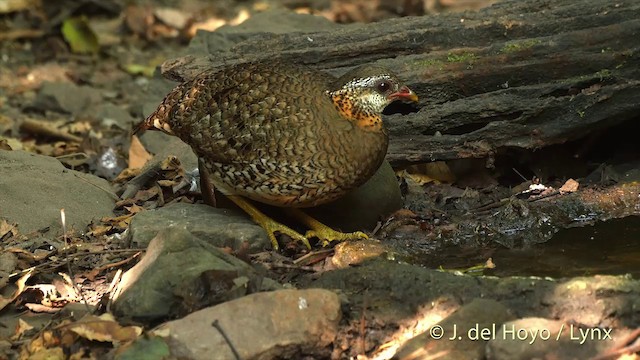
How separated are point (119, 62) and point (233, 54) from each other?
439 cm

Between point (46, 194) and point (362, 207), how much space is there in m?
1.97

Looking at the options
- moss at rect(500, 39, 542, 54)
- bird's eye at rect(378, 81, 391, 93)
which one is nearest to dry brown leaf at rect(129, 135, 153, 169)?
bird's eye at rect(378, 81, 391, 93)

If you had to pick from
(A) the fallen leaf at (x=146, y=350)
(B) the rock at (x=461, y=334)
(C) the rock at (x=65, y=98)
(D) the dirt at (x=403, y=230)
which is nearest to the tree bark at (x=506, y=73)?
(D) the dirt at (x=403, y=230)

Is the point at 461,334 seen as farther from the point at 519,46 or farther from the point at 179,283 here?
the point at 519,46

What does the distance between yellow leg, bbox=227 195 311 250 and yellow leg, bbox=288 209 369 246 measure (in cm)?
9

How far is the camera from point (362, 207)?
18.4 feet

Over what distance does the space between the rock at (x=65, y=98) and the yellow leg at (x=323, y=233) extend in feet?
13.3

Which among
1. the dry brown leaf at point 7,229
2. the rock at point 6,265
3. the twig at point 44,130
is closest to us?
the rock at point 6,265

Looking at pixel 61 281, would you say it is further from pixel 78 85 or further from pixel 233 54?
pixel 78 85

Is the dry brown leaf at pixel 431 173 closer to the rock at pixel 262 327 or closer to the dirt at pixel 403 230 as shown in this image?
the dirt at pixel 403 230

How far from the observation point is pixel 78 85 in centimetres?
956

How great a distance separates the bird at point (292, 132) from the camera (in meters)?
4.95

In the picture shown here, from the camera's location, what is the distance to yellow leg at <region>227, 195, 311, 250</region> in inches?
209

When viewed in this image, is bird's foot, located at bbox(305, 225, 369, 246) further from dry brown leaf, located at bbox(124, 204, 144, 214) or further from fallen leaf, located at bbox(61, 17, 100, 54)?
fallen leaf, located at bbox(61, 17, 100, 54)
